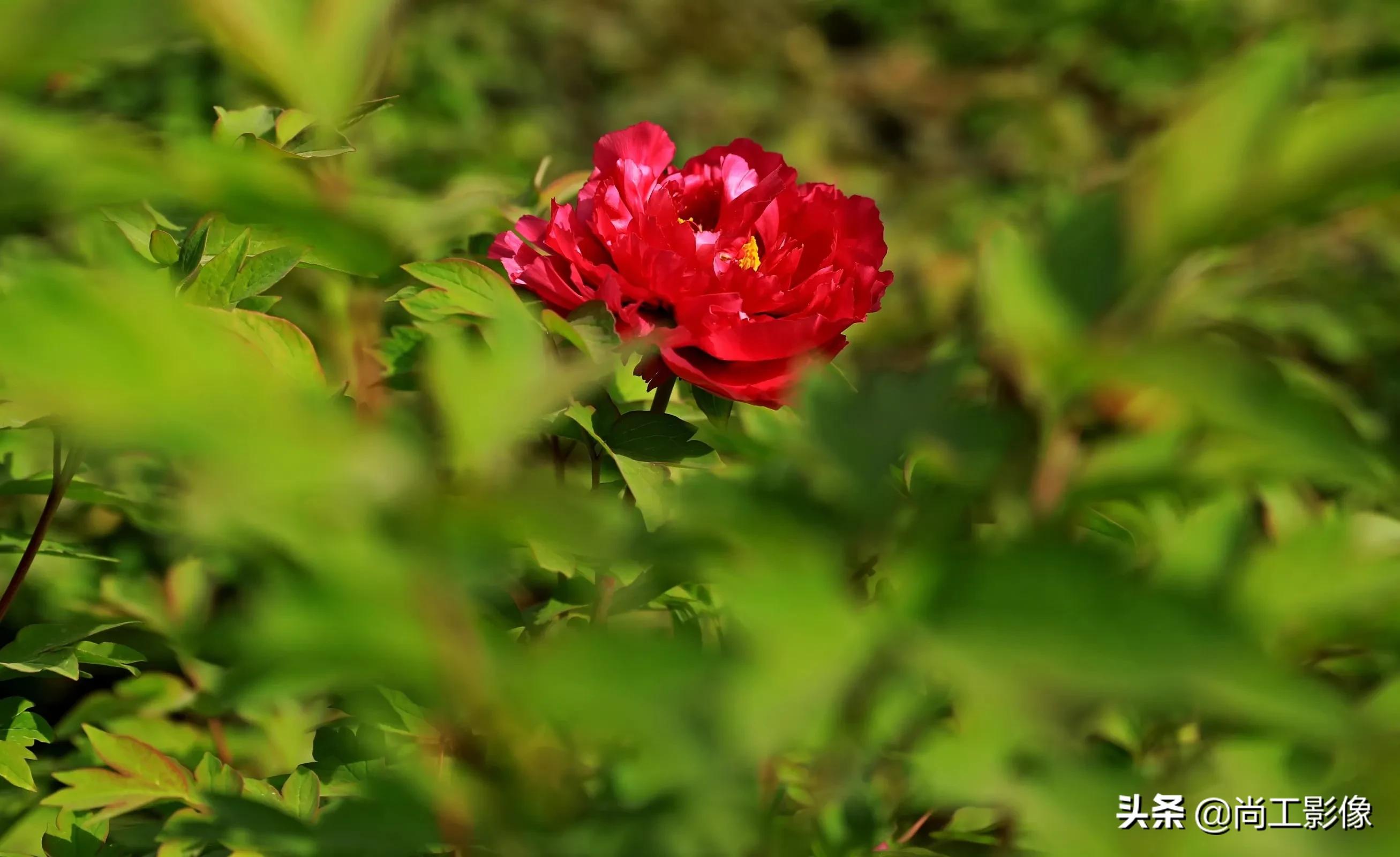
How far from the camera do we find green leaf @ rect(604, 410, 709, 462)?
0.71 meters

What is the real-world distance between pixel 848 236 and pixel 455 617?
506 millimetres

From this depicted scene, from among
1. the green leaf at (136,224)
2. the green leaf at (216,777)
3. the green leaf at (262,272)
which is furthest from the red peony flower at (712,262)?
the green leaf at (216,777)

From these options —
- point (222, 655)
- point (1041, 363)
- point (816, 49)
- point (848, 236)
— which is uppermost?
point (816, 49)

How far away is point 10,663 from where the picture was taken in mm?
741

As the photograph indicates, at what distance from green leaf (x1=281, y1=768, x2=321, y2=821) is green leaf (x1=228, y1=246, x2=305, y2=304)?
287 millimetres

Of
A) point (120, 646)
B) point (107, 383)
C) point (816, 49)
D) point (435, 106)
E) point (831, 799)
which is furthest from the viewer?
point (816, 49)

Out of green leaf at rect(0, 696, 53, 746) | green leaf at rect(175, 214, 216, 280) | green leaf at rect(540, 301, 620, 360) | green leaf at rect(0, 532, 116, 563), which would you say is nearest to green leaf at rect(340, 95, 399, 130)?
green leaf at rect(175, 214, 216, 280)

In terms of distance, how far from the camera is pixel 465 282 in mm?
687

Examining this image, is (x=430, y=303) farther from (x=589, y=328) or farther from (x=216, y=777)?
(x=216, y=777)

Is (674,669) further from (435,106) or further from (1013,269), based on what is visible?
(435,106)

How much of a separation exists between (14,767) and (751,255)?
1.91 ft

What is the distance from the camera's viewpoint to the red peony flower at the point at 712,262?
0.68m

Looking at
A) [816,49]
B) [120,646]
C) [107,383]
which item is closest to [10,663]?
[120,646]

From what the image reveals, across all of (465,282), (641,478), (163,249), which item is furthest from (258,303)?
(641,478)
